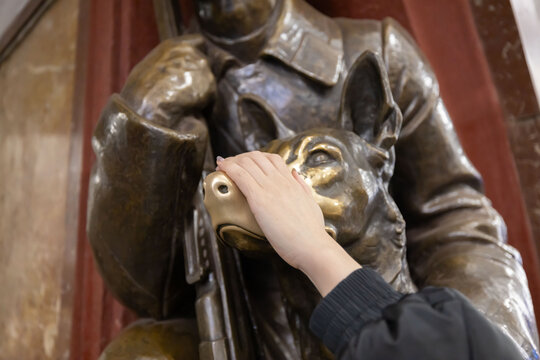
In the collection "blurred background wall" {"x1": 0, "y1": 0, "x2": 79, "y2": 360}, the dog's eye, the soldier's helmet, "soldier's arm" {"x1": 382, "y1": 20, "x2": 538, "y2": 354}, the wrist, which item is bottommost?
"blurred background wall" {"x1": 0, "y1": 0, "x2": 79, "y2": 360}

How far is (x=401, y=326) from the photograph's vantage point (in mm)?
402

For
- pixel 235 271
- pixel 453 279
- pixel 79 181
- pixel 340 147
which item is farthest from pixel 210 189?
pixel 79 181

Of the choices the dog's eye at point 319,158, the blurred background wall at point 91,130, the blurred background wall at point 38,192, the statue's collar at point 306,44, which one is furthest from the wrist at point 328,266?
the blurred background wall at point 38,192

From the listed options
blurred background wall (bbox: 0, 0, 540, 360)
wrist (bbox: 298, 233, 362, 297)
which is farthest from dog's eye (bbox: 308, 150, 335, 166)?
blurred background wall (bbox: 0, 0, 540, 360)

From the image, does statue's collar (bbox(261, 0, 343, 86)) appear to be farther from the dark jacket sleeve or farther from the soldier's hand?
the dark jacket sleeve

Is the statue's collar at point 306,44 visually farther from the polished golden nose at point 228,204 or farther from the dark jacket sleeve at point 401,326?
the dark jacket sleeve at point 401,326

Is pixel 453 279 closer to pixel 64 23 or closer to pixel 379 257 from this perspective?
pixel 379 257

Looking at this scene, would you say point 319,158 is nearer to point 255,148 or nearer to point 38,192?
point 255,148

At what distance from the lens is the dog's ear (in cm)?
65

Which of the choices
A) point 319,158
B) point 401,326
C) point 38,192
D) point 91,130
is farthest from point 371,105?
point 38,192

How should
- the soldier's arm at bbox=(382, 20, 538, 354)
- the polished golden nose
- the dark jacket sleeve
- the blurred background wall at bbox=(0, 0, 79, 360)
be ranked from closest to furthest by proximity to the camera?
1. the dark jacket sleeve
2. the polished golden nose
3. the soldier's arm at bbox=(382, 20, 538, 354)
4. the blurred background wall at bbox=(0, 0, 79, 360)

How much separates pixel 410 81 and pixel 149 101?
1.26 feet

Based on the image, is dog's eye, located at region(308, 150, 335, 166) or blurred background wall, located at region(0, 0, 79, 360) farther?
blurred background wall, located at region(0, 0, 79, 360)

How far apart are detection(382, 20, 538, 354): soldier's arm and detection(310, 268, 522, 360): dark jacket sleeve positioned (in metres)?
0.33
